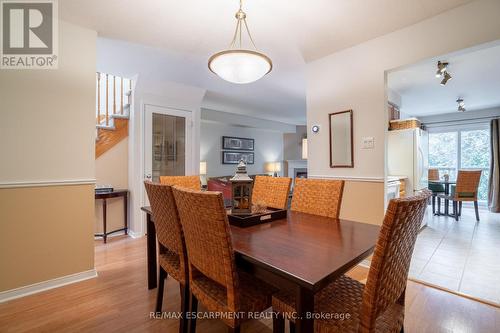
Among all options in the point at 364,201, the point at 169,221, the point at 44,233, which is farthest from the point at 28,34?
the point at 364,201

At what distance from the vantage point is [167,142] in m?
3.82

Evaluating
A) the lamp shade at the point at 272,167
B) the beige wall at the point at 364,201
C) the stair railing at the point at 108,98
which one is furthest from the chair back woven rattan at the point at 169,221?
the lamp shade at the point at 272,167

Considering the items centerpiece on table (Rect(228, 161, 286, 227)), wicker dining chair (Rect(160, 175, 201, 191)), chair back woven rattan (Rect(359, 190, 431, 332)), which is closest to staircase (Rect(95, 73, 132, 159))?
wicker dining chair (Rect(160, 175, 201, 191))

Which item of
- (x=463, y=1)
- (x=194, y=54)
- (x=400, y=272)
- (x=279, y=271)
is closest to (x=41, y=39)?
(x=194, y=54)

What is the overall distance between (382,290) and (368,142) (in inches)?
78.8

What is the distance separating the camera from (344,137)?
2703mm

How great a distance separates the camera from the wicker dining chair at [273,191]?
198 centimetres

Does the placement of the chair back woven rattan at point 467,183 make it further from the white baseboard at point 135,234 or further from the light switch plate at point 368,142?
the white baseboard at point 135,234

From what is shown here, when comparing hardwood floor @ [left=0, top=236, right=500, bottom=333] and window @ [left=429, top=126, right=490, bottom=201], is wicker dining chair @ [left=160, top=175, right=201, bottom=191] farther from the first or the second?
window @ [left=429, top=126, right=490, bottom=201]

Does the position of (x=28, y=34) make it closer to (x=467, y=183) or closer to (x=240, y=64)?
(x=240, y=64)

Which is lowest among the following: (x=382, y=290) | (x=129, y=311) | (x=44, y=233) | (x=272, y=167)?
(x=129, y=311)

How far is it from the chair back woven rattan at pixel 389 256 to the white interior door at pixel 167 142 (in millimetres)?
3410

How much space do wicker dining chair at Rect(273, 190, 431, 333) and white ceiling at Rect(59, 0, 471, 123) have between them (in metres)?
1.82

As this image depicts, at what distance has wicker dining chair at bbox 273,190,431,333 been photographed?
0.79 metres
